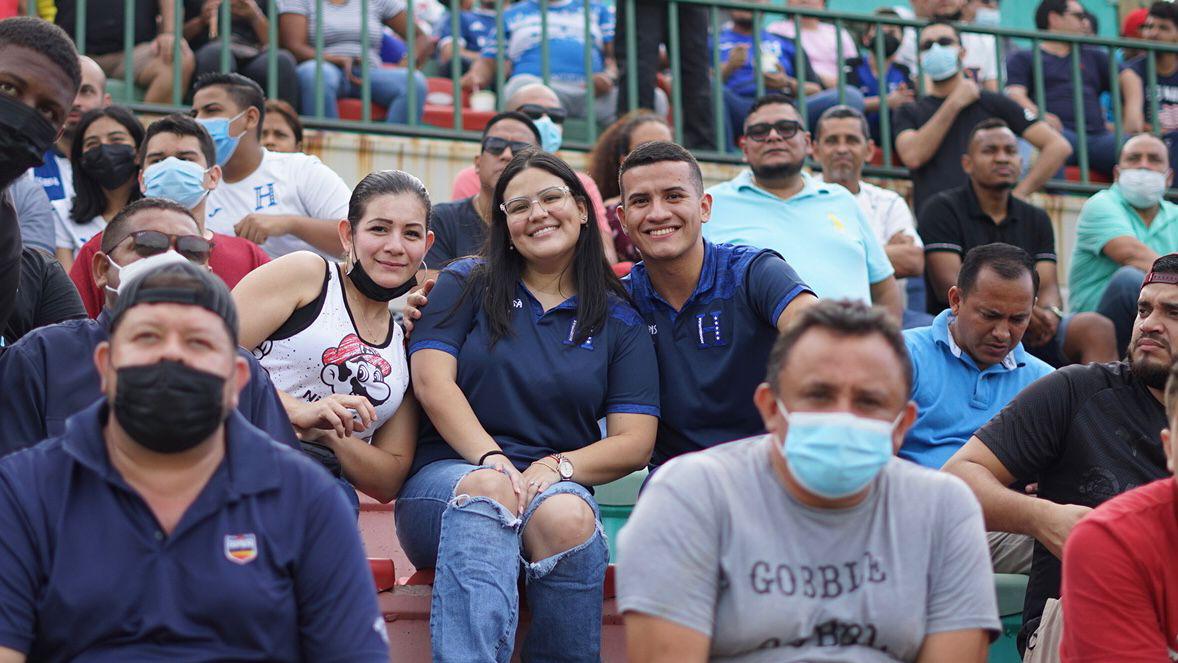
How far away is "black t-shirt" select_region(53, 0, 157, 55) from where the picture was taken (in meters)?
8.39

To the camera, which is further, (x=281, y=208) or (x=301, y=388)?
(x=281, y=208)

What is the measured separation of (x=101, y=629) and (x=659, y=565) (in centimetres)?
108

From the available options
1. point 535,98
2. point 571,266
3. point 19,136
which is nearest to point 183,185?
point 571,266

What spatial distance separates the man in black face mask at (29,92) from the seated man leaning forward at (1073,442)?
2593 mm

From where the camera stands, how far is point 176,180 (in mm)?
5648

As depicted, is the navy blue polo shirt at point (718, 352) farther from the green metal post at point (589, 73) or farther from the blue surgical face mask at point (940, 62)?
the blue surgical face mask at point (940, 62)

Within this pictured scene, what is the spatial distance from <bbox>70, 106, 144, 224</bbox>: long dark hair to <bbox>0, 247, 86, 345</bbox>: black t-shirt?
1408 mm

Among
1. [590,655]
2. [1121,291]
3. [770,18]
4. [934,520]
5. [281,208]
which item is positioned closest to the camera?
[934,520]

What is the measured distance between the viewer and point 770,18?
39.0ft

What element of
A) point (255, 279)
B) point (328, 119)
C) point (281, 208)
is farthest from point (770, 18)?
point (255, 279)

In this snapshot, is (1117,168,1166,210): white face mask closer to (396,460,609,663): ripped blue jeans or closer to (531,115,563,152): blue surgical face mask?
(531,115,563,152): blue surgical face mask

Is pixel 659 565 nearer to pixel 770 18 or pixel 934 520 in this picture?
pixel 934 520

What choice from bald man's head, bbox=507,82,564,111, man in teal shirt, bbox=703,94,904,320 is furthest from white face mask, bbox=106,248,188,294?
bald man's head, bbox=507,82,564,111

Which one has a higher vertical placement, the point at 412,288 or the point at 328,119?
the point at 328,119
